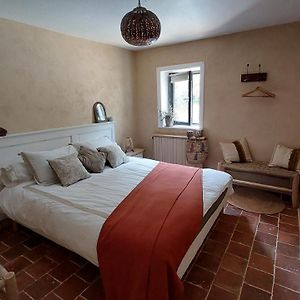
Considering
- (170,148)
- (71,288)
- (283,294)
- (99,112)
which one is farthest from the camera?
(170,148)

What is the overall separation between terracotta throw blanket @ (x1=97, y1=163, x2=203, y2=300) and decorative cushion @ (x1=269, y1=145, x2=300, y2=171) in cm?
179

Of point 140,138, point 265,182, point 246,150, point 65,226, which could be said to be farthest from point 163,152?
point 65,226

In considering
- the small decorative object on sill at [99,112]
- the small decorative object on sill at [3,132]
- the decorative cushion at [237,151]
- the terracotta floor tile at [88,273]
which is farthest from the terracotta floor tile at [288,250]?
the small decorative object on sill at [3,132]

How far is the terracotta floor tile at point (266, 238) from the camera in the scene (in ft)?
7.61

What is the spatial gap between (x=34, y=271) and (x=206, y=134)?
3128 millimetres

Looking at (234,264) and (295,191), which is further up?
(295,191)

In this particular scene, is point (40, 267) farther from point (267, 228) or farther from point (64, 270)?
point (267, 228)

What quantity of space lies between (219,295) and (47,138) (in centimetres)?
265

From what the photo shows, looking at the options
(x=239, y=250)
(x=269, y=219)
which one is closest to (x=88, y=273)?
(x=239, y=250)

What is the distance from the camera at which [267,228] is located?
101 inches

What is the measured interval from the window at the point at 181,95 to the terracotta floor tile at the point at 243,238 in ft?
6.65

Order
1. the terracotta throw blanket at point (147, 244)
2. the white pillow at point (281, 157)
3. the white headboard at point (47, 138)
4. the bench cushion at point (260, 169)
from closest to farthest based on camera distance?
the terracotta throw blanket at point (147, 244) < the white headboard at point (47, 138) < the bench cushion at point (260, 169) < the white pillow at point (281, 157)

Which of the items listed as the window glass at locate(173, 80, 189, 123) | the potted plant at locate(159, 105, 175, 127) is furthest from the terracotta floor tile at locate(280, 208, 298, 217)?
the potted plant at locate(159, 105, 175, 127)

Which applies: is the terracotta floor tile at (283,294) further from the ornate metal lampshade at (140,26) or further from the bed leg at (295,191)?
the ornate metal lampshade at (140,26)
